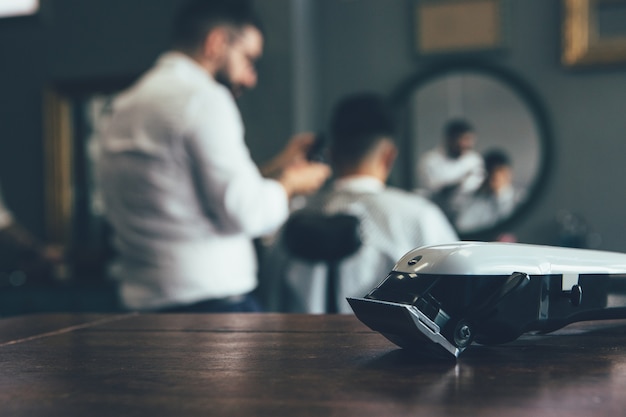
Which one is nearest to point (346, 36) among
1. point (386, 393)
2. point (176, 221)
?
point (176, 221)

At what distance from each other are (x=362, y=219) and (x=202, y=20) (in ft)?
2.53

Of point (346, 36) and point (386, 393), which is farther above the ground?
point (346, 36)

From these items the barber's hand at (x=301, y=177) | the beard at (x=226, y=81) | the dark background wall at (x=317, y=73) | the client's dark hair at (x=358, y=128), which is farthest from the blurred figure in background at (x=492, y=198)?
the beard at (x=226, y=81)

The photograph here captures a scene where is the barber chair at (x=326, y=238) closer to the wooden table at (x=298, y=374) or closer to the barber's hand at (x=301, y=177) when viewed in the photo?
the barber's hand at (x=301, y=177)

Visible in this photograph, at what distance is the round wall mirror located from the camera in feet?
12.2

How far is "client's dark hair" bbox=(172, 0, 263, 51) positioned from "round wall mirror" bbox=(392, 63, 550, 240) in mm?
1906

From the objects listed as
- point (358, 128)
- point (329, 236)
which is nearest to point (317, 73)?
point (358, 128)

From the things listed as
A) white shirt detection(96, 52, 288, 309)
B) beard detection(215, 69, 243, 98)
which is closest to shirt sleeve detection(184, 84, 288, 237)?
white shirt detection(96, 52, 288, 309)

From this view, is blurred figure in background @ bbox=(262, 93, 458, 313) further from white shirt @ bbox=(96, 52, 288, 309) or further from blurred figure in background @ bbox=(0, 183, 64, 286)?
blurred figure in background @ bbox=(0, 183, 64, 286)

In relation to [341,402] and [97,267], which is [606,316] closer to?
[341,402]

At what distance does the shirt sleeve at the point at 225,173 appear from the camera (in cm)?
180

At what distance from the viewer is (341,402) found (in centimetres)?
50

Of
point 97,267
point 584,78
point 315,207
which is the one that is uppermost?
point 584,78

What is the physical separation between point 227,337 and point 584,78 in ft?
10.8
